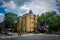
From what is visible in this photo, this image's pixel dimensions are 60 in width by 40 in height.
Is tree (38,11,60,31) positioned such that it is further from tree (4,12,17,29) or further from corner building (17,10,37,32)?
tree (4,12,17,29)

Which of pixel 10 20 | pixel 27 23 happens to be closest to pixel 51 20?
pixel 27 23

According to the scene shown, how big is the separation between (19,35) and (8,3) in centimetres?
54

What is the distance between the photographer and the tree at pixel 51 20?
2.54m

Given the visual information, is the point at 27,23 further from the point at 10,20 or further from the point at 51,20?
the point at 51,20

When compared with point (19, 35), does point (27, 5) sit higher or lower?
higher

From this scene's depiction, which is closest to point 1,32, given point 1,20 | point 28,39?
point 1,20

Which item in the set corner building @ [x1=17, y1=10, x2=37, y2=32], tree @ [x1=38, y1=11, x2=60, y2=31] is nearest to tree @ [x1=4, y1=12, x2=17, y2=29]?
corner building @ [x1=17, y1=10, x2=37, y2=32]

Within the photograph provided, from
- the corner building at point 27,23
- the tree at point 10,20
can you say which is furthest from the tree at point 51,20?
the tree at point 10,20

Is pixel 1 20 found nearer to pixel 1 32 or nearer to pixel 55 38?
pixel 1 32

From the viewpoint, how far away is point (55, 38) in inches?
98.6

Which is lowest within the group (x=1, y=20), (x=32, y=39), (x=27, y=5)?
(x=32, y=39)

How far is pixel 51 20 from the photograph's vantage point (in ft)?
8.36

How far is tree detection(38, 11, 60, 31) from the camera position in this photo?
254cm

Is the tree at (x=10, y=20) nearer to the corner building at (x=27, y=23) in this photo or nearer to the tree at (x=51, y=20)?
the corner building at (x=27, y=23)
